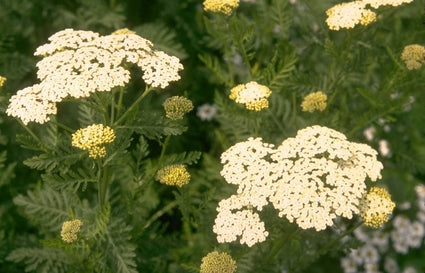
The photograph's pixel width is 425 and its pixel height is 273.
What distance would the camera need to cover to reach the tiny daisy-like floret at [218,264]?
10.3 ft

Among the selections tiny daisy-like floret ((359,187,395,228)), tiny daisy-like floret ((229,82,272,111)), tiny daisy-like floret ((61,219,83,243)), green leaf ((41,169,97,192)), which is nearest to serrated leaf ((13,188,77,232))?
tiny daisy-like floret ((61,219,83,243))

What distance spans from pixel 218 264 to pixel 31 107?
1.44 meters

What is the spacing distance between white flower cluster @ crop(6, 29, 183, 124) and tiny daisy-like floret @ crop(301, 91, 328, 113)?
1.06m

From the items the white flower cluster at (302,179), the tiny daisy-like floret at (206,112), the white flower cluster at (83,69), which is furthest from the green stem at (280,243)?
the tiny daisy-like floret at (206,112)

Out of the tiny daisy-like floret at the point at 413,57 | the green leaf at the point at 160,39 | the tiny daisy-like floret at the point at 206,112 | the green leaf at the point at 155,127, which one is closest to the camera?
the green leaf at the point at 155,127

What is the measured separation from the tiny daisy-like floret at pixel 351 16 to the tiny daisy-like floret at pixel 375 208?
1.20 meters

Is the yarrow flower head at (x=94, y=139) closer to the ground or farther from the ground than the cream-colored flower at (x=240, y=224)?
farther from the ground

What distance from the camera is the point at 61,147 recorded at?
324cm

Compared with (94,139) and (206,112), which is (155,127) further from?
(206,112)

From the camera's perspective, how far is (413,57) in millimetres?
3875

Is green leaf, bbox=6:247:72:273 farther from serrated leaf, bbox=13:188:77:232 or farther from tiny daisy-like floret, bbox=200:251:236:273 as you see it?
tiny daisy-like floret, bbox=200:251:236:273

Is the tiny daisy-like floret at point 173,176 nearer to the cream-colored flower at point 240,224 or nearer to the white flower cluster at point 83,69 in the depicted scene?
the cream-colored flower at point 240,224

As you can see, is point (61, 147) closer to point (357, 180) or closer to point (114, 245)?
point (114, 245)

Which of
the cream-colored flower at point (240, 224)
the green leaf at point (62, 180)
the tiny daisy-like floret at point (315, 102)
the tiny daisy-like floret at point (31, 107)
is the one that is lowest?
the cream-colored flower at point (240, 224)
